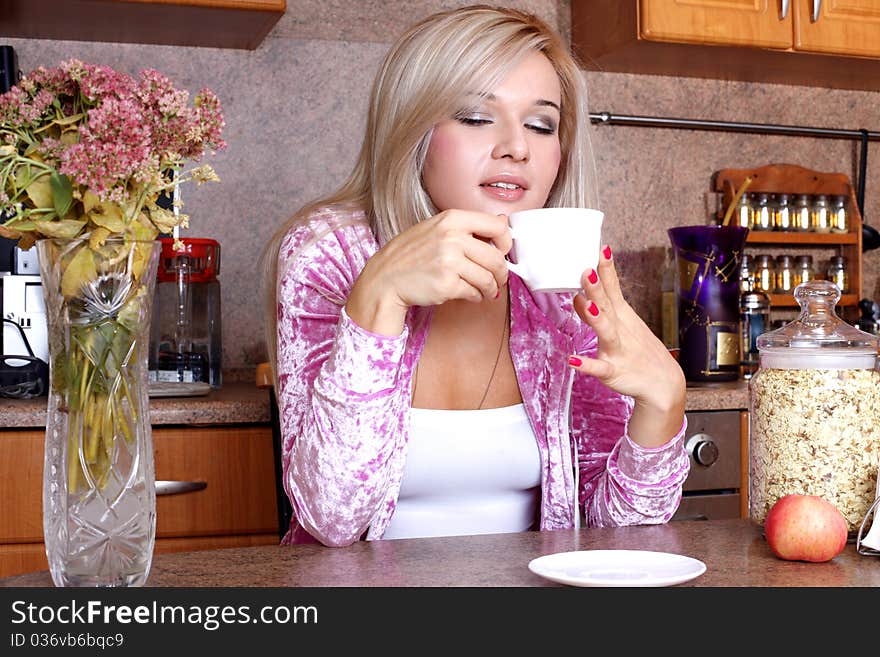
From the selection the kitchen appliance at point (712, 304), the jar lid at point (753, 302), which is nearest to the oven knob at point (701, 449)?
the kitchen appliance at point (712, 304)

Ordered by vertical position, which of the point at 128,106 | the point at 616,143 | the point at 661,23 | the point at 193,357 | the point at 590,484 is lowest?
the point at 590,484

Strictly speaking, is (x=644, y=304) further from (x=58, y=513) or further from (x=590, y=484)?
(x=58, y=513)

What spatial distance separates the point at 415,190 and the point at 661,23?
114 cm

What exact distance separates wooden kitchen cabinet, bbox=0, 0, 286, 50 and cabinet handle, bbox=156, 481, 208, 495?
93 cm

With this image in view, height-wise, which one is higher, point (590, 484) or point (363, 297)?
point (363, 297)

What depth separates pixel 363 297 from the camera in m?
0.90

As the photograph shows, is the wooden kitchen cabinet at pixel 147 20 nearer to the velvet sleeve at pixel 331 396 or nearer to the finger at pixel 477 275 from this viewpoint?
the velvet sleeve at pixel 331 396

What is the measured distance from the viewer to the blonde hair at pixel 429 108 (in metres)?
1.22

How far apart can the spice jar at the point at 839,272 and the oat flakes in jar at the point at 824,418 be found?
6.15 ft

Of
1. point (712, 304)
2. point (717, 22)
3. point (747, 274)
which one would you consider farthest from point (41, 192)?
point (747, 274)

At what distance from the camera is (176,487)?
1688 millimetres

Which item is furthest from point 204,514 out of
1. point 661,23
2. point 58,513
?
point 661,23

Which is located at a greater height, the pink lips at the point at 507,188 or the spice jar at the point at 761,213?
the spice jar at the point at 761,213

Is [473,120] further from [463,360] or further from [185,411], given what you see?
[185,411]
